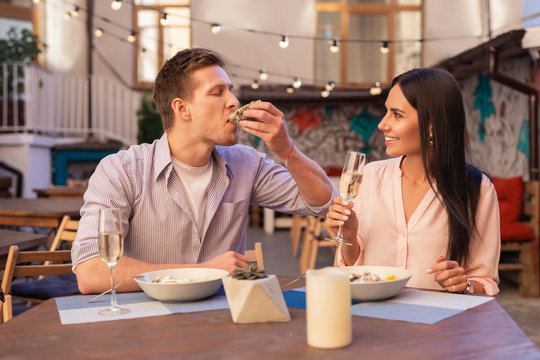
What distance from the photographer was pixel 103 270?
1801mm

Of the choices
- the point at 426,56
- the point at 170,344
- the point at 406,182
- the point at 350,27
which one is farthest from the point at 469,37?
the point at 170,344

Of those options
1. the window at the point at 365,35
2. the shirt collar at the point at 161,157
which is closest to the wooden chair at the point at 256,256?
the shirt collar at the point at 161,157

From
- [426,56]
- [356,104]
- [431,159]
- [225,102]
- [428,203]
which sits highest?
[426,56]

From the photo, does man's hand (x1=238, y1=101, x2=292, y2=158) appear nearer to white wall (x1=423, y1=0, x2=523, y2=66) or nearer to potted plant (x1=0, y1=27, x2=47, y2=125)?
potted plant (x1=0, y1=27, x2=47, y2=125)

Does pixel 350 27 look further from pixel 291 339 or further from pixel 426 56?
pixel 291 339

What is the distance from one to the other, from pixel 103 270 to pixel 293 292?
55 centimetres

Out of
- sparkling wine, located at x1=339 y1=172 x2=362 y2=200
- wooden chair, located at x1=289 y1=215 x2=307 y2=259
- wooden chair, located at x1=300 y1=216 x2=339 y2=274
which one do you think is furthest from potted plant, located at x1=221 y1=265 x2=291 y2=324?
wooden chair, located at x1=289 y1=215 x2=307 y2=259

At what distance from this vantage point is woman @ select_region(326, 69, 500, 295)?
2.12 metres

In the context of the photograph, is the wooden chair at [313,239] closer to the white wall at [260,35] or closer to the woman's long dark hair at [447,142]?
the woman's long dark hair at [447,142]

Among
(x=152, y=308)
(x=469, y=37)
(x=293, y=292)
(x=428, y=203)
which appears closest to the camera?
(x=152, y=308)

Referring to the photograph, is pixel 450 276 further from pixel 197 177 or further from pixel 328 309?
pixel 197 177

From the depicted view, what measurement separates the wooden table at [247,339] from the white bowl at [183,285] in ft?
0.32

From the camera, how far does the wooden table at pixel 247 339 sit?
47.6 inches

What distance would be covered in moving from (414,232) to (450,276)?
1.56 ft
